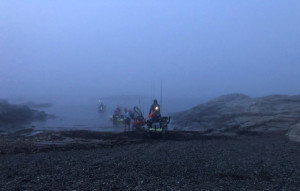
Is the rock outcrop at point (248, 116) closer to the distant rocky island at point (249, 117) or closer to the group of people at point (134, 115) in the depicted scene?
the distant rocky island at point (249, 117)

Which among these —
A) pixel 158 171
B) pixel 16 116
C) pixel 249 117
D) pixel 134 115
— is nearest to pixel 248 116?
pixel 249 117

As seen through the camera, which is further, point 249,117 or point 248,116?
point 248,116

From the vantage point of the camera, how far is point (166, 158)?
13016mm

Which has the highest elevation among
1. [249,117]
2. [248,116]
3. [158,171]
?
[248,116]

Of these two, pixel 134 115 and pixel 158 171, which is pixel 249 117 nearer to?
pixel 134 115

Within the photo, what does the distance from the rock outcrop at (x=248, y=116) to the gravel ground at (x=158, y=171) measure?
10.9 metres

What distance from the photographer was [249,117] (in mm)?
31172

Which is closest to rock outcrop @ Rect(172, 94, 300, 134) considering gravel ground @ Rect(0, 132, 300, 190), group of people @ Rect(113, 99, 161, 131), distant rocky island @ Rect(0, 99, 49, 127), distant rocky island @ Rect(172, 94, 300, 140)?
distant rocky island @ Rect(172, 94, 300, 140)

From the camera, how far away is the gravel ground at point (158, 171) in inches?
344

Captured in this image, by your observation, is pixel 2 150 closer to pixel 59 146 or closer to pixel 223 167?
pixel 59 146

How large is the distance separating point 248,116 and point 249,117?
0.53 meters

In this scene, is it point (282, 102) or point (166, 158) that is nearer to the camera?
point (166, 158)

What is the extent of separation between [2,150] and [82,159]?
584 centimetres

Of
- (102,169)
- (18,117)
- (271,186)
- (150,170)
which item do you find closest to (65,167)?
(102,169)
